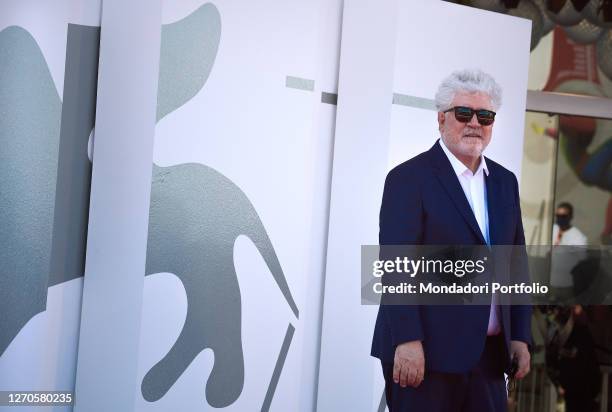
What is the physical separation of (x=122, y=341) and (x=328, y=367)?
1.03 metres

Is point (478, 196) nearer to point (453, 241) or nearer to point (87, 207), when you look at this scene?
point (453, 241)

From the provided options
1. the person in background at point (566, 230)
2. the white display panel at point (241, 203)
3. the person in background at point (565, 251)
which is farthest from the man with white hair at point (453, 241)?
the person in background at point (566, 230)

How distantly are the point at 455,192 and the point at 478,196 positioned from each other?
18 centimetres

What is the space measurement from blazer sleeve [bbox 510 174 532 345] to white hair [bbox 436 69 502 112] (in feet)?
1.62

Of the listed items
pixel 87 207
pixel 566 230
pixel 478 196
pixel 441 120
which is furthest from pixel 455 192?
pixel 566 230

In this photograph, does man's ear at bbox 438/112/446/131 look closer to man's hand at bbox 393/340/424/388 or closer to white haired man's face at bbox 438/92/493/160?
white haired man's face at bbox 438/92/493/160

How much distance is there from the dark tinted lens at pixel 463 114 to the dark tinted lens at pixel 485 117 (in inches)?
1.6

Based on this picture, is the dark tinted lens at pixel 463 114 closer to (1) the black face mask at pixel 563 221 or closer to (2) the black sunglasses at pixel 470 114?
(2) the black sunglasses at pixel 470 114

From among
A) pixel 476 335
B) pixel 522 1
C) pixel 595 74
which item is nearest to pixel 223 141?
pixel 476 335

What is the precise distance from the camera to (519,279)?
4.20m

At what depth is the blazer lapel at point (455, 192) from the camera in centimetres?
398

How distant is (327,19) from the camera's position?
13.5ft

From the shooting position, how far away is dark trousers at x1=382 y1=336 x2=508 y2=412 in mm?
3863

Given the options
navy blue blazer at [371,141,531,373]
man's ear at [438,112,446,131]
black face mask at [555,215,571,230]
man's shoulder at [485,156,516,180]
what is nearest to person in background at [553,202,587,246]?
black face mask at [555,215,571,230]
